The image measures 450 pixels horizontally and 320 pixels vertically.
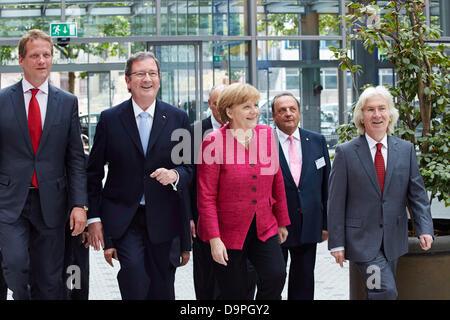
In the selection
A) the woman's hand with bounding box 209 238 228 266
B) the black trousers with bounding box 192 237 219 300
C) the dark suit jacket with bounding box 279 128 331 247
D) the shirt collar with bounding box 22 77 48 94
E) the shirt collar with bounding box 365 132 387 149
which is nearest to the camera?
the woman's hand with bounding box 209 238 228 266

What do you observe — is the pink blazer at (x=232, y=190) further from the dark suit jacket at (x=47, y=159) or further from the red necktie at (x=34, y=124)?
the red necktie at (x=34, y=124)

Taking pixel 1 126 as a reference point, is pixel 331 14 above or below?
above

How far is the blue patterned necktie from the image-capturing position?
15.4ft

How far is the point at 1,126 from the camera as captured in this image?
450cm

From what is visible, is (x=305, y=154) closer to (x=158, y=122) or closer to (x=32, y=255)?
(x=158, y=122)

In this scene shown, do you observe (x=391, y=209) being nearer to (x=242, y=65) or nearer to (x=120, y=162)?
(x=120, y=162)

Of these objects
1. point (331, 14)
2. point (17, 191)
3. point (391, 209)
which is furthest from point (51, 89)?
point (331, 14)

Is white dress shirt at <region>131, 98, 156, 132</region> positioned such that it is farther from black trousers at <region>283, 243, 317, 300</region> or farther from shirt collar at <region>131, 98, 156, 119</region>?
black trousers at <region>283, 243, 317, 300</region>

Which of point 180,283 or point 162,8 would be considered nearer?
point 180,283

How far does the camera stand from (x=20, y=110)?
15.0 ft

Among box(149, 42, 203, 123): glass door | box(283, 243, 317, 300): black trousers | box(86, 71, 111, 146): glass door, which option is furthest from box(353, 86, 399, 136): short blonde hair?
box(86, 71, 111, 146): glass door

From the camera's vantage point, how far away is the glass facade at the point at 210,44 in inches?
492
